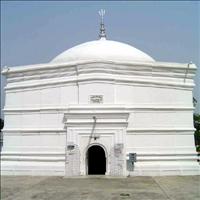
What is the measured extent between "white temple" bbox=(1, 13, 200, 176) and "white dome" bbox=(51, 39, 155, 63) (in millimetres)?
683

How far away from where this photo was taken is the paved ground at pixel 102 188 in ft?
36.9

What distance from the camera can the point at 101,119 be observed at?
16.9m

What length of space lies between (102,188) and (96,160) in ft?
17.9

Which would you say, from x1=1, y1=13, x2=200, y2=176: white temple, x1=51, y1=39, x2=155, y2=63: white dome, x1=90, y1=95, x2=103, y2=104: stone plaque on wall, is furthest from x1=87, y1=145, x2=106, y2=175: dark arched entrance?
x1=51, y1=39, x2=155, y2=63: white dome

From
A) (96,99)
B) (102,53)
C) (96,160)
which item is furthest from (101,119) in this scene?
(102,53)

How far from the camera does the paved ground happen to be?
11.2 metres

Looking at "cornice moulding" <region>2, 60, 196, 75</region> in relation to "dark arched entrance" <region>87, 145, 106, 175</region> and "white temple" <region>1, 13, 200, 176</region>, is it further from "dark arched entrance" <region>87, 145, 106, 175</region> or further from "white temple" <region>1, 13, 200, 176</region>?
"dark arched entrance" <region>87, 145, 106, 175</region>

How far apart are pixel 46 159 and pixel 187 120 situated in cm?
698

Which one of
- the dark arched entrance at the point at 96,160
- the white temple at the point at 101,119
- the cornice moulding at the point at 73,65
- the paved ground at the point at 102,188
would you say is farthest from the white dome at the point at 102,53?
the paved ground at the point at 102,188

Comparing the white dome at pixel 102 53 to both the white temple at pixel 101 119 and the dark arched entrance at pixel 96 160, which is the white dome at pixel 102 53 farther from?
the dark arched entrance at pixel 96 160

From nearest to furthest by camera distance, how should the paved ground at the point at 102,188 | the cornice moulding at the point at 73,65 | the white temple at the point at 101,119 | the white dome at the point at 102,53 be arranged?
the paved ground at the point at 102,188
the white temple at the point at 101,119
the cornice moulding at the point at 73,65
the white dome at the point at 102,53

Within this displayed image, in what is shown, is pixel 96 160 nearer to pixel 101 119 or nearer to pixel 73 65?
pixel 101 119

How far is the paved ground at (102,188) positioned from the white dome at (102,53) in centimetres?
636

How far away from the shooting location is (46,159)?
1717cm
